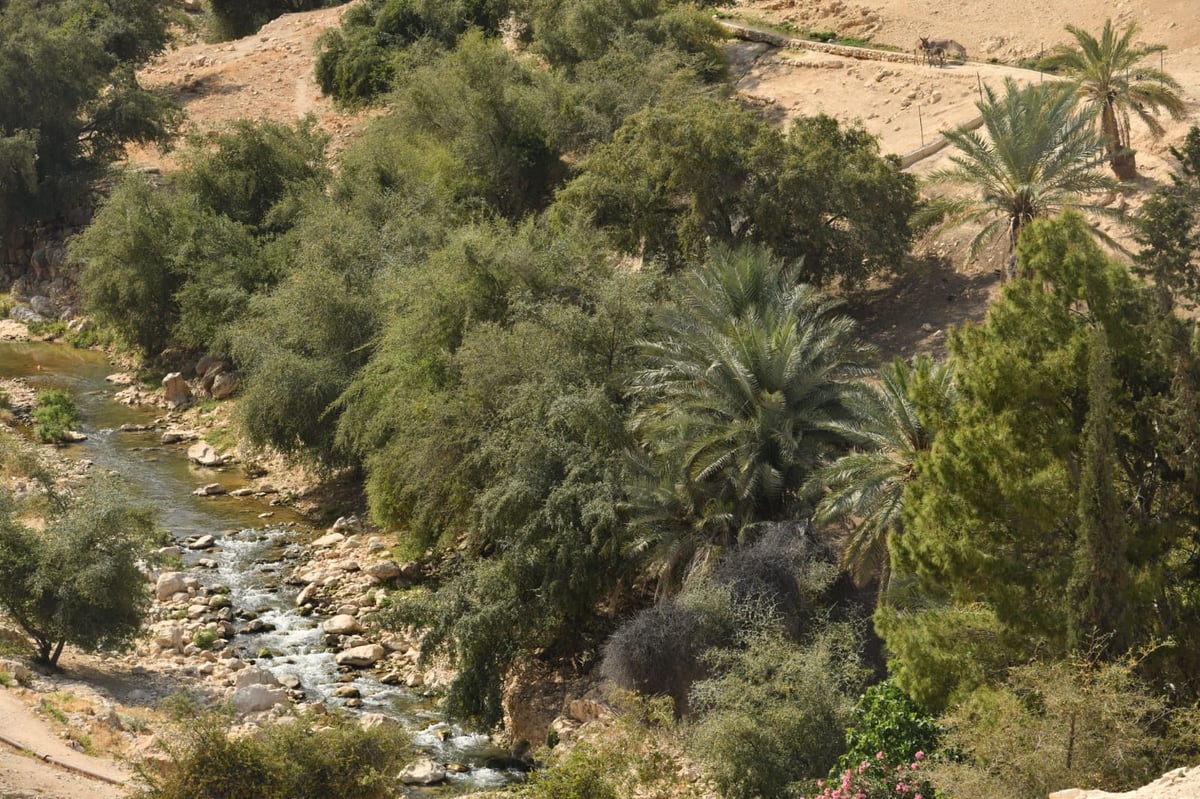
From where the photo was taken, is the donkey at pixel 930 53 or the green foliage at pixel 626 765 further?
the donkey at pixel 930 53

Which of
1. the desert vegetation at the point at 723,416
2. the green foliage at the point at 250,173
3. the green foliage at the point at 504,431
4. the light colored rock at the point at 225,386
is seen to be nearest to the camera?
the desert vegetation at the point at 723,416

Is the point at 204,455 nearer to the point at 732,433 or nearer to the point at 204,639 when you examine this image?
the point at 204,639

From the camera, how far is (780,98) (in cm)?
4803

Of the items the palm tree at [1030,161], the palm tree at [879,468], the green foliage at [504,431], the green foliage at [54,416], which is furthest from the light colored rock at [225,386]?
the palm tree at [879,468]

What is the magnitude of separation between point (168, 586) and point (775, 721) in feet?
50.2

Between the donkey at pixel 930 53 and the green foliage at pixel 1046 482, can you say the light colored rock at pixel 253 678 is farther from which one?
the donkey at pixel 930 53

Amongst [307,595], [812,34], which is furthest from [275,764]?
[812,34]

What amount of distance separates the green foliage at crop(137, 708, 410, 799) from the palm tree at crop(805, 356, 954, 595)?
7668mm

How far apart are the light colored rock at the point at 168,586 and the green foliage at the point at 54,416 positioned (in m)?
10.7

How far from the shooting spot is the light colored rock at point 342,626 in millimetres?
29906

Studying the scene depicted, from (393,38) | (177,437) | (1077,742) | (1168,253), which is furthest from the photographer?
(393,38)

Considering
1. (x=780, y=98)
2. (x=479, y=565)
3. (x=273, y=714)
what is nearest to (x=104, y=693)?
(x=273, y=714)

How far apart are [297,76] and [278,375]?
30.7m

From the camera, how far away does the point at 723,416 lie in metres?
26.6
